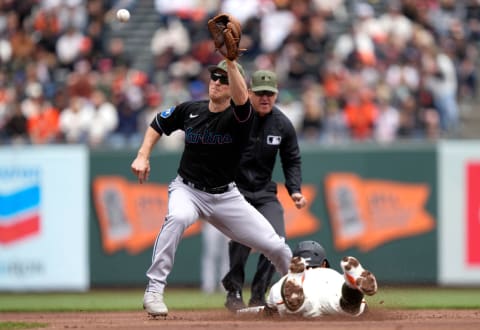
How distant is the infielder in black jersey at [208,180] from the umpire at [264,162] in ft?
2.73

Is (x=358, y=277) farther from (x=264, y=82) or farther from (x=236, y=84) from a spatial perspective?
(x=264, y=82)

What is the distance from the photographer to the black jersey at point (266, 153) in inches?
399

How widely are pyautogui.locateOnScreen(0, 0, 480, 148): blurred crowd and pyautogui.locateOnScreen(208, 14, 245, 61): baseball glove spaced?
24.0ft

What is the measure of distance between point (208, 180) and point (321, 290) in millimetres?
1344

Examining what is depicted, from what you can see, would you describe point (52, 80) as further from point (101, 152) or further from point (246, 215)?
point (246, 215)

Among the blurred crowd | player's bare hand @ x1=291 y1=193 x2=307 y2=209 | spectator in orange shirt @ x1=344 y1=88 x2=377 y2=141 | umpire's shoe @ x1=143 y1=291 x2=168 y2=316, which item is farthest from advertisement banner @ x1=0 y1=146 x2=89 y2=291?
umpire's shoe @ x1=143 y1=291 x2=168 y2=316

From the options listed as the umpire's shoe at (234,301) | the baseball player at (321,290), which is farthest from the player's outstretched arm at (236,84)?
the umpire's shoe at (234,301)

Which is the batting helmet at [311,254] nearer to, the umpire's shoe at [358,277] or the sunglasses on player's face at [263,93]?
the umpire's shoe at [358,277]

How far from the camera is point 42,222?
15281 mm

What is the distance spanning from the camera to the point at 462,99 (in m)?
Answer: 18.7

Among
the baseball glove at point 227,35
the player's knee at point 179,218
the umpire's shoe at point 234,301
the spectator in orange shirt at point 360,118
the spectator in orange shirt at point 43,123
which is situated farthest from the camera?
the spectator in orange shirt at point 43,123

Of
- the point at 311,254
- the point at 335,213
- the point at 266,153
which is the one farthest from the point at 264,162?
the point at 335,213

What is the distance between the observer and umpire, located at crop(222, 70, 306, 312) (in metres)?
10.1

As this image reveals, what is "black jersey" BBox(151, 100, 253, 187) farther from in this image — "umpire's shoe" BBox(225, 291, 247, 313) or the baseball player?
"umpire's shoe" BBox(225, 291, 247, 313)
